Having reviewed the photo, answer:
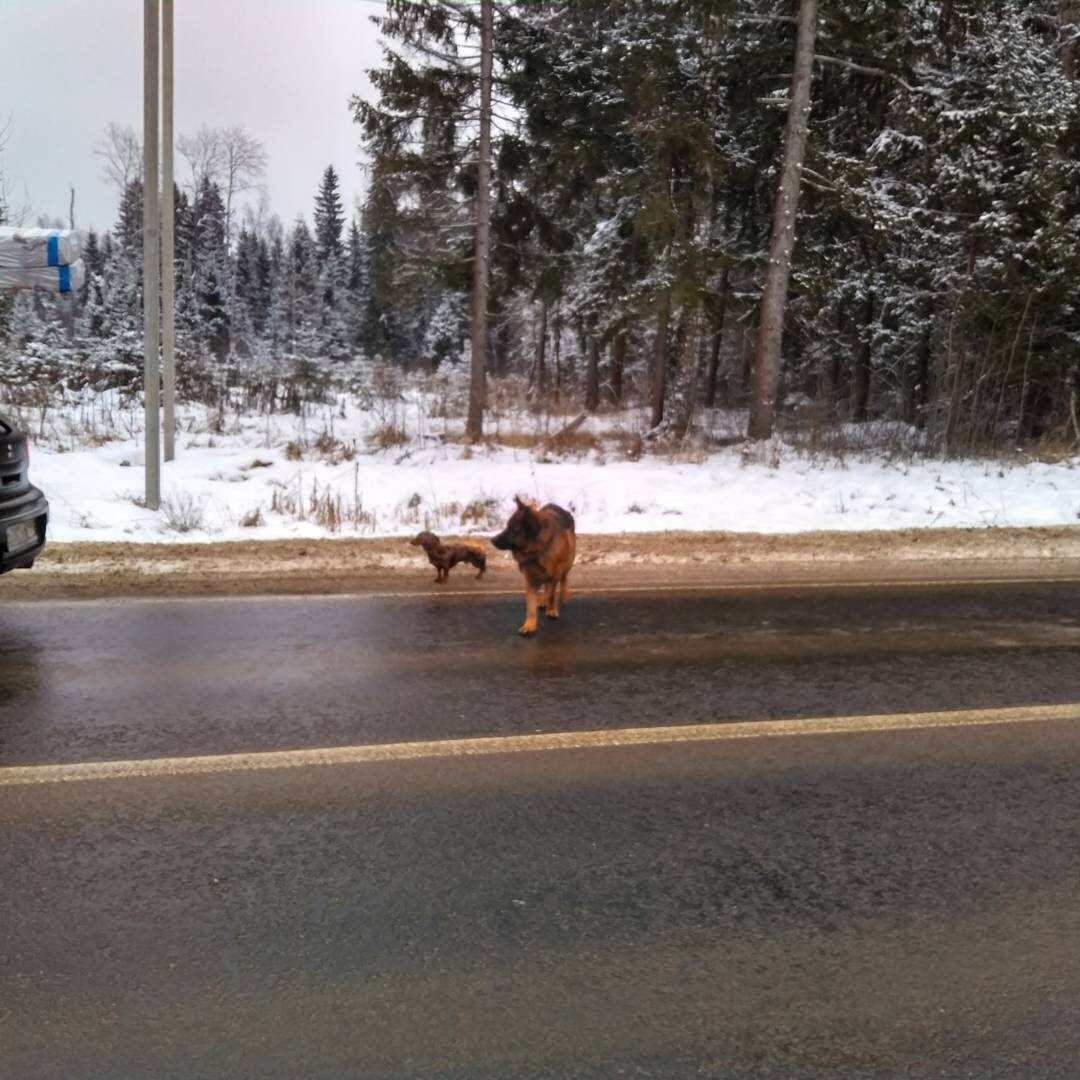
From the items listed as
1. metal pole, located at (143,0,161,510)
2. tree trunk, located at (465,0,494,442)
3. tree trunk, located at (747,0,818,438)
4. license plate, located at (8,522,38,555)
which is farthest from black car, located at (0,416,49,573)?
tree trunk, located at (747,0,818,438)

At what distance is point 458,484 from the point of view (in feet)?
48.0

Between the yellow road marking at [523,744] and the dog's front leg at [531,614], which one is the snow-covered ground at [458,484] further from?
the yellow road marking at [523,744]

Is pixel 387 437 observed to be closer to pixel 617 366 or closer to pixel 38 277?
pixel 38 277

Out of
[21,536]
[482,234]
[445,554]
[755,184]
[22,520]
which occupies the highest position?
[755,184]

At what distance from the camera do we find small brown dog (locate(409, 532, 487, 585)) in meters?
8.29

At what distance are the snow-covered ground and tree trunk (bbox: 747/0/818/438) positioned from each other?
1074 millimetres

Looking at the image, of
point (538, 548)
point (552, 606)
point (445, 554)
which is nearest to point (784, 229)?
point (445, 554)

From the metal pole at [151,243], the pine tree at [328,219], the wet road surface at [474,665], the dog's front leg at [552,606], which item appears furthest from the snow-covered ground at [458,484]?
the pine tree at [328,219]

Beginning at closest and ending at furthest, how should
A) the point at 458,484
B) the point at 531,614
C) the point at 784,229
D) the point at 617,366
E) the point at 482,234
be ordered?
1. the point at 531,614
2. the point at 458,484
3. the point at 784,229
4. the point at 482,234
5. the point at 617,366

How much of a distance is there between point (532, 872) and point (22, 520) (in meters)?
4.94

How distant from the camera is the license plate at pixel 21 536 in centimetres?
628

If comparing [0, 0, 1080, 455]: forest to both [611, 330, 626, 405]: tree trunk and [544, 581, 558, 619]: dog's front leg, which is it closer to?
[611, 330, 626, 405]: tree trunk

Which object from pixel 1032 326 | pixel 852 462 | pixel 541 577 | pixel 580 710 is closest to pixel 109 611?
pixel 541 577

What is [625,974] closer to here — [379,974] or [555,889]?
[555,889]
